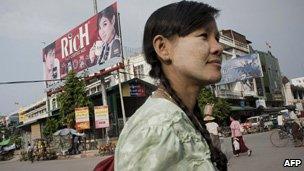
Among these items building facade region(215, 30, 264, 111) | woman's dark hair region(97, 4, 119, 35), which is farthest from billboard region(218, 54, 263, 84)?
woman's dark hair region(97, 4, 119, 35)

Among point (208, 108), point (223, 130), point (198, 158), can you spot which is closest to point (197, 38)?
point (198, 158)

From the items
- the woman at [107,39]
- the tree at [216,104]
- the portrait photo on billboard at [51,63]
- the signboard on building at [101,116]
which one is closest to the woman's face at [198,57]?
the signboard on building at [101,116]

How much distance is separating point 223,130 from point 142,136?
104 ft

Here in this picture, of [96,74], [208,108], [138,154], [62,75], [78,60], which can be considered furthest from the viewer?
[62,75]

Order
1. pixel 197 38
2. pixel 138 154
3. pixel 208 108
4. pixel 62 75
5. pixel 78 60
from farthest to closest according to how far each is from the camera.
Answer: pixel 62 75, pixel 78 60, pixel 208 108, pixel 197 38, pixel 138 154

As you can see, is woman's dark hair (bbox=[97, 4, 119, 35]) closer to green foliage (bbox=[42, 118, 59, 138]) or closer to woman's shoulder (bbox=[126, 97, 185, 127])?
A: green foliage (bbox=[42, 118, 59, 138])

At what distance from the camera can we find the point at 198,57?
50.1 inches

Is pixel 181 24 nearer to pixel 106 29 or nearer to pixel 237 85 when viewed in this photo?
pixel 106 29

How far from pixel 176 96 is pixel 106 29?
25.9 m

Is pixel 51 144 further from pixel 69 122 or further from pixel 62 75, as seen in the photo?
pixel 62 75

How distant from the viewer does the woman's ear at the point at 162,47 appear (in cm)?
133

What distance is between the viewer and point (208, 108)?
7.94 meters

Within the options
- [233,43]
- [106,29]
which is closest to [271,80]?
[233,43]

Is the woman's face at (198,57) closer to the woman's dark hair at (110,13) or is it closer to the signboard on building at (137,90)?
the woman's dark hair at (110,13)
